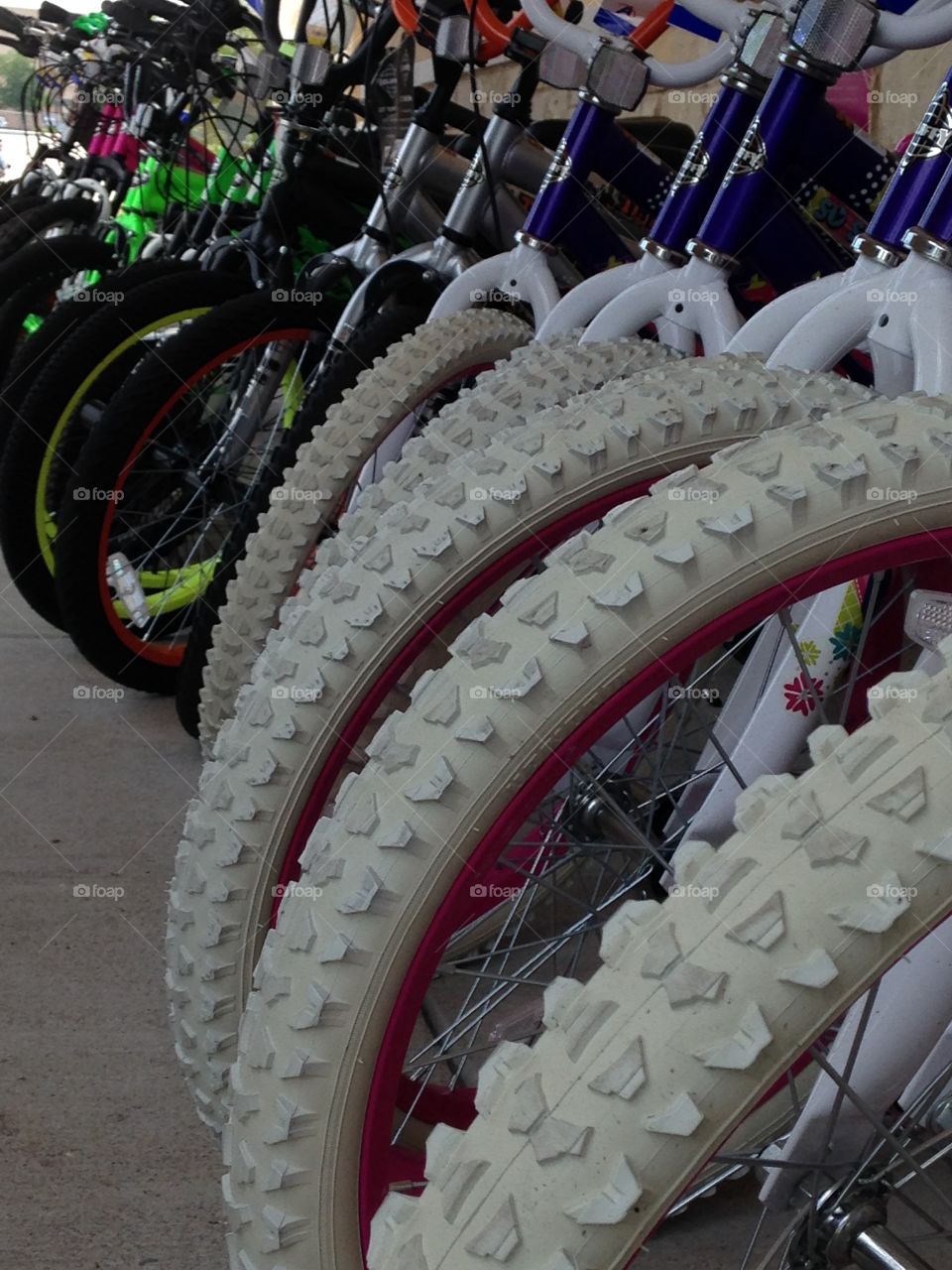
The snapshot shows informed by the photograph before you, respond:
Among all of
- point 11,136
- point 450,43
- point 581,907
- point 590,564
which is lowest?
point 11,136

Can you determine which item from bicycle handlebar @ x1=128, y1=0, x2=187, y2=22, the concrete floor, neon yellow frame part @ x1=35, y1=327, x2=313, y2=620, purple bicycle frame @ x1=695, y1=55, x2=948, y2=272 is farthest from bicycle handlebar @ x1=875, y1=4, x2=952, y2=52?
bicycle handlebar @ x1=128, y1=0, x2=187, y2=22

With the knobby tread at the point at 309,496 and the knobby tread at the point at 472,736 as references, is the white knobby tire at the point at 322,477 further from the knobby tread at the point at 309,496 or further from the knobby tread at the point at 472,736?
the knobby tread at the point at 472,736

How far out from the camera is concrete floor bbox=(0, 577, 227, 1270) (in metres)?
1.29

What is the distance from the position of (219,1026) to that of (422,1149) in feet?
0.67

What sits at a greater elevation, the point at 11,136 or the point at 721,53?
the point at 721,53

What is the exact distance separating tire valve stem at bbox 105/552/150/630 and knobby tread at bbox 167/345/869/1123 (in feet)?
4.26

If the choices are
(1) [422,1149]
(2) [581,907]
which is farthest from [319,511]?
(1) [422,1149]

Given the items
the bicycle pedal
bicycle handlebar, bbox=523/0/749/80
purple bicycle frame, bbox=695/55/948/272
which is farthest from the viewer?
bicycle handlebar, bbox=523/0/749/80

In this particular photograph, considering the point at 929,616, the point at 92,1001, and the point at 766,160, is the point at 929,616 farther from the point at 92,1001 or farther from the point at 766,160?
the point at 92,1001

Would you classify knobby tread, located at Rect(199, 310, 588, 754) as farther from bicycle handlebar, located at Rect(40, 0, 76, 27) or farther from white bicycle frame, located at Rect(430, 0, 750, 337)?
bicycle handlebar, located at Rect(40, 0, 76, 27)

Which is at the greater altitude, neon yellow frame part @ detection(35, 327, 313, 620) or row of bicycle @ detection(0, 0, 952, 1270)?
row of bicycle @ detection(0, 0, 952, 1270)

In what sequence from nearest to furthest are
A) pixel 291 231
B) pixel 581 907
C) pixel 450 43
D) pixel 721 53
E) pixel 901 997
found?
pixel 901 997
pixel 581 907
pixel 721 53
pixel 450 43
pixel 291 231

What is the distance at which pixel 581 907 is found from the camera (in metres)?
1.54

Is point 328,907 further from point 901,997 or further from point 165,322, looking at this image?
point 165,322
